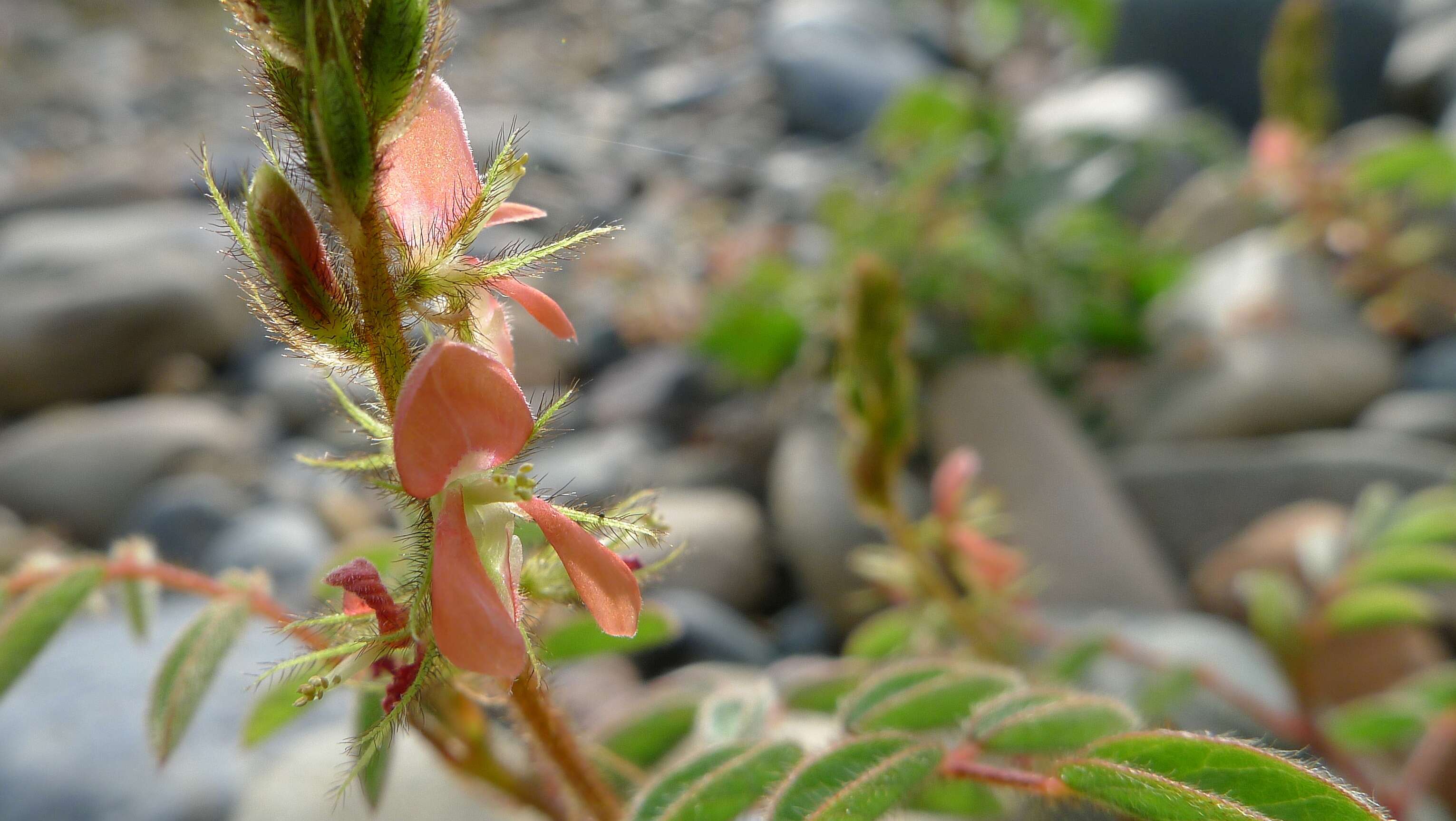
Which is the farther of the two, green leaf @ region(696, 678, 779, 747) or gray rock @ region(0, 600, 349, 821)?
gray rock @ region(0, 600, 349, 821)

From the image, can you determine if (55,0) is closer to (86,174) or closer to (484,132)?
(86,174)

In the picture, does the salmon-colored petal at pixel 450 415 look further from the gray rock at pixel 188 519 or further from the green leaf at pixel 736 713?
the gray rock at pixel 188 519

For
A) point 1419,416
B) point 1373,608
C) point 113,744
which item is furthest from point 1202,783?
point 1419,416

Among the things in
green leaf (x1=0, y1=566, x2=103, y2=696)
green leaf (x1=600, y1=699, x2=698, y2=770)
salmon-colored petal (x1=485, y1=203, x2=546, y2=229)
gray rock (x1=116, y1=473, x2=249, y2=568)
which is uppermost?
salmon-colored petal (x1=485, y1=203, x2=546, y2=229)

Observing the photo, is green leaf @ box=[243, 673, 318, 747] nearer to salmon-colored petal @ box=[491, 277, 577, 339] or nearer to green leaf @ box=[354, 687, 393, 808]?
green leaf @ box=[354, 687, 393, 808]


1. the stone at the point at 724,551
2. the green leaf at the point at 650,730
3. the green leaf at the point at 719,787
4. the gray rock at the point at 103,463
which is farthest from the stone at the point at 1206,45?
the green leaf at the point at 719,787

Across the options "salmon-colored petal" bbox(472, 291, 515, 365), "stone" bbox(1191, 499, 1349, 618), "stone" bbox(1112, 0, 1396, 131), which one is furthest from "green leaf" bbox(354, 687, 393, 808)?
"stone" bbox(1112, 0, 1396, 131)
